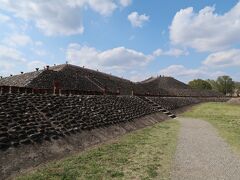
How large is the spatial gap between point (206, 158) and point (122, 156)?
3.32 metres

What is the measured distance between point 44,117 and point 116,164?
17.8 feet

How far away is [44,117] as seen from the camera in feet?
46.4

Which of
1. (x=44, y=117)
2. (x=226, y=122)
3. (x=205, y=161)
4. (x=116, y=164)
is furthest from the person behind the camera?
(x=226, y=122)

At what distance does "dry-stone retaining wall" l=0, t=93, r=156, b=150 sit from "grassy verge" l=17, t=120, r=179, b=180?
70.7 inches

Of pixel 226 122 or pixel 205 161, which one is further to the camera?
pixel 226 122

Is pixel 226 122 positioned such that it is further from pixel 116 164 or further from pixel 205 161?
pixel 116 164

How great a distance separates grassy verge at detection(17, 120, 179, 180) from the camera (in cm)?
881

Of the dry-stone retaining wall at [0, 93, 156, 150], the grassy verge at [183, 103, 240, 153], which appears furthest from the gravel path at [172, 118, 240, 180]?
the dry-stone retaining wall at [0, 93, 156, 150]

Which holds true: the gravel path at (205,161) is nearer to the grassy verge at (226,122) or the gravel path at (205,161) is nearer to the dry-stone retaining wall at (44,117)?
the grassy verge at (226,122)

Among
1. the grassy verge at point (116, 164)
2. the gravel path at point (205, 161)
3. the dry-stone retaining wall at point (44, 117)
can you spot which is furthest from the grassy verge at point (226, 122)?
the dry-stone retaining wall at point (44, 117)

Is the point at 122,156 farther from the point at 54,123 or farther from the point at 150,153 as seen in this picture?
the point at 54,123

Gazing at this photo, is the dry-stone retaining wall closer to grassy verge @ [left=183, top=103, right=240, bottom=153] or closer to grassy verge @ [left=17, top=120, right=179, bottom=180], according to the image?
grassy verge @ [left=17, top=120, right=179, bottom=180]

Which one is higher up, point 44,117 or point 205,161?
point 44,117

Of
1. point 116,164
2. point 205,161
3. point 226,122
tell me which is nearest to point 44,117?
point 116,164
